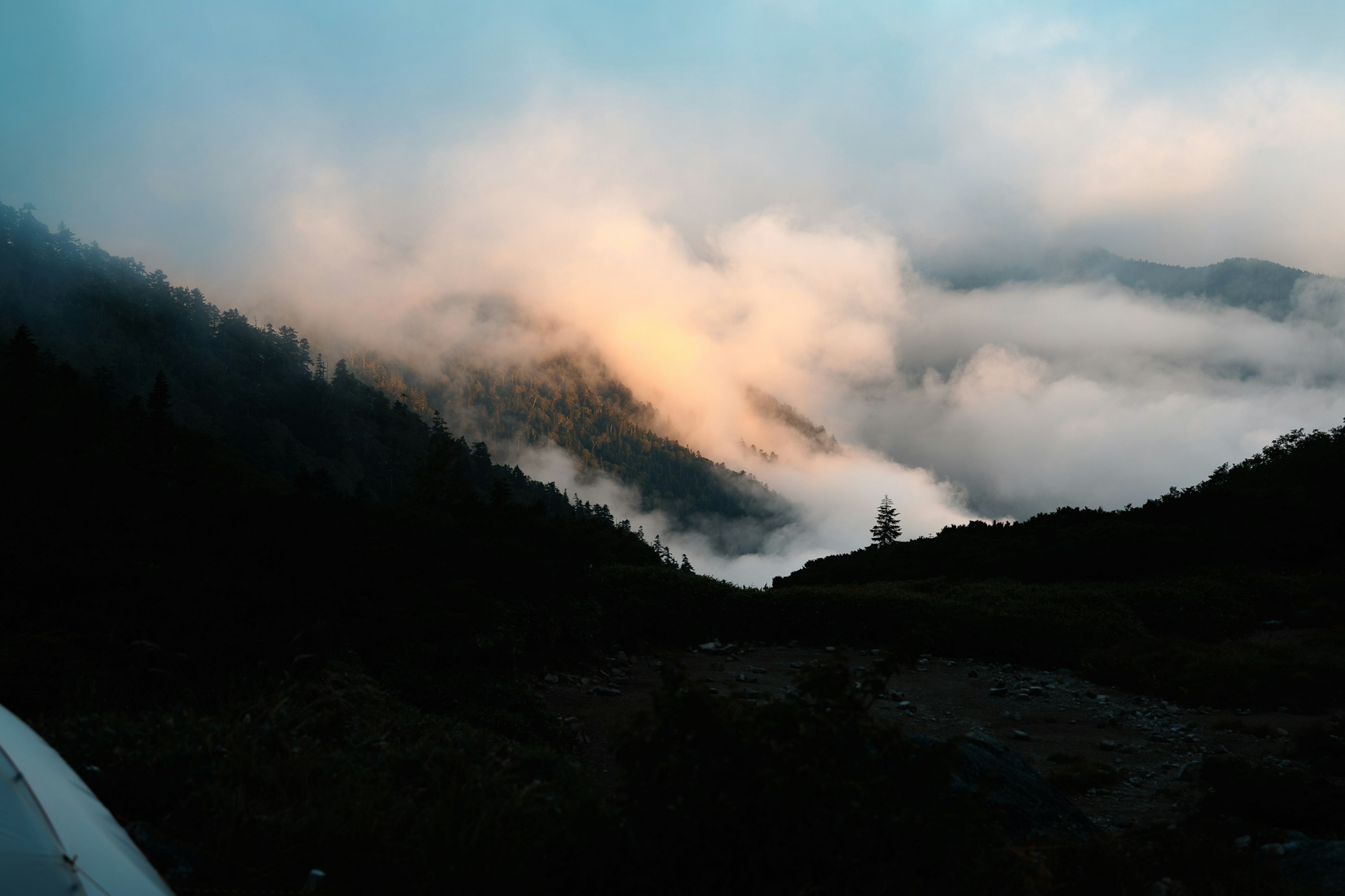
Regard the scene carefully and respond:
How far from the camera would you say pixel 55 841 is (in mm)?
3258

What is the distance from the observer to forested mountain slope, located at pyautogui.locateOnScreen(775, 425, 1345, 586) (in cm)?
1992

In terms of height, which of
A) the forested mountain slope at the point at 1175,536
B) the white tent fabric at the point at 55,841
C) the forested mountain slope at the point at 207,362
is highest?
the forested mountain slope at the point at 207,362

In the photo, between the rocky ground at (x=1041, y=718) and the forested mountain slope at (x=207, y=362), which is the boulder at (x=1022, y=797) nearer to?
the rocky ground at (x=1041, y=718)

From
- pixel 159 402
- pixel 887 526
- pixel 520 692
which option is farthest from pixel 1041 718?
pixel 887 526

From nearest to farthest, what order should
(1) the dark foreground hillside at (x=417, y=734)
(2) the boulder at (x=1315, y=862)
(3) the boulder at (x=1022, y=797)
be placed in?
(1) the dark foreground hillside at (x=417, y=734), (2) the boulder at (x=1315, y=862), (3) the boulder at (x=1022, y=797)

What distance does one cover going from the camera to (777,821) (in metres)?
3.44

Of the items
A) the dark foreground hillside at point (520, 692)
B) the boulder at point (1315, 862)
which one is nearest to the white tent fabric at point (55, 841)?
the dark foreground hillside at point (520, 692)

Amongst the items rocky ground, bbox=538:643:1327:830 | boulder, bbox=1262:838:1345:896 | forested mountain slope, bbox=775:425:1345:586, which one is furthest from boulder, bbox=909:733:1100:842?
forested mountain slope, bbox=775:425:1345:586

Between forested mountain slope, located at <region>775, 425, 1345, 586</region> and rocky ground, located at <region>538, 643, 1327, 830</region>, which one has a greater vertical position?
forested mountain slope, located at <region>775, 425, 1345, 586</region>

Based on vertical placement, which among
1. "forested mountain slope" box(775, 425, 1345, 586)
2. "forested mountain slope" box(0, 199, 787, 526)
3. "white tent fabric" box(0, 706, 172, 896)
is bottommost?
"white tent fabric" box(0, 706, 172, 896)

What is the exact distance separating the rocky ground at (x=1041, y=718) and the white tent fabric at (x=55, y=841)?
435 centimetres

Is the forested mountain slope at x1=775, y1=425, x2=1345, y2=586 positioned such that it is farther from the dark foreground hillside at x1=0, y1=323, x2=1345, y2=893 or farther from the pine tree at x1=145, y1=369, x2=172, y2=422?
the pine tree at x1=145, y1=369, x2=172, y2=422

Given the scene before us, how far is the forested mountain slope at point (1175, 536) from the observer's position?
19922mm

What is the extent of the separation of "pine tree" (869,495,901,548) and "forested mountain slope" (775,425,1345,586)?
31.6 metres
